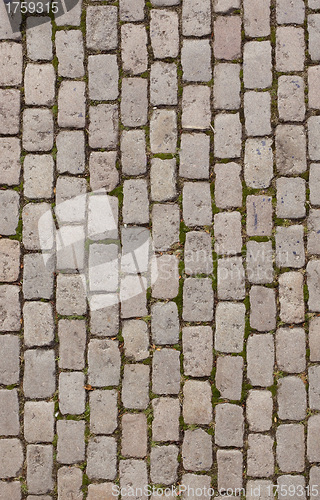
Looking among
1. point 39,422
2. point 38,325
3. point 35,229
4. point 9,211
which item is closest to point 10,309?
point 38,325

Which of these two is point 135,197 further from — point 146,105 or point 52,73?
point 52,73

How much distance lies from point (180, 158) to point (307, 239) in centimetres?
121

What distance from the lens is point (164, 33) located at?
3.06m

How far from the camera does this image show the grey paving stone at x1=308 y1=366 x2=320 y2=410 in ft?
10.0

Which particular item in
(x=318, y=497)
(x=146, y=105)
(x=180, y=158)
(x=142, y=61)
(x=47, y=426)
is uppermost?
(x=142, y=61)

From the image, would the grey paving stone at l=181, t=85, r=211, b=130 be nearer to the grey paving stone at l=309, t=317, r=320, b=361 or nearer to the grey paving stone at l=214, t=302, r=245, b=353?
the grey paving stone at l=214, t=302, r=245, b=353

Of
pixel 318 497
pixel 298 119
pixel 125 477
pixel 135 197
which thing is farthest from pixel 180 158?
pixel 318 497

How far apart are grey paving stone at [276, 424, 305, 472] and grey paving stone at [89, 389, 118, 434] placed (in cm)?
132

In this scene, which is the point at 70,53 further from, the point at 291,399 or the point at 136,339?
the point at 291,399

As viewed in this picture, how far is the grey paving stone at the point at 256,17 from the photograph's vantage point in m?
3.06

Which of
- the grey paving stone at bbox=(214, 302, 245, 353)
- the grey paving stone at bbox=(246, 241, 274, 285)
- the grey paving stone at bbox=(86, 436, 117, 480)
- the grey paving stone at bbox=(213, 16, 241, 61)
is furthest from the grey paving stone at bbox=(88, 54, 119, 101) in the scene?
the grey paving stone at bbox=(86, 436, 117, 480)

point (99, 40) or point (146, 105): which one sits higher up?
point (99, 40)

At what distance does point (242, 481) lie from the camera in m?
3.05

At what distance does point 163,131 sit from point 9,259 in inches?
63.1
